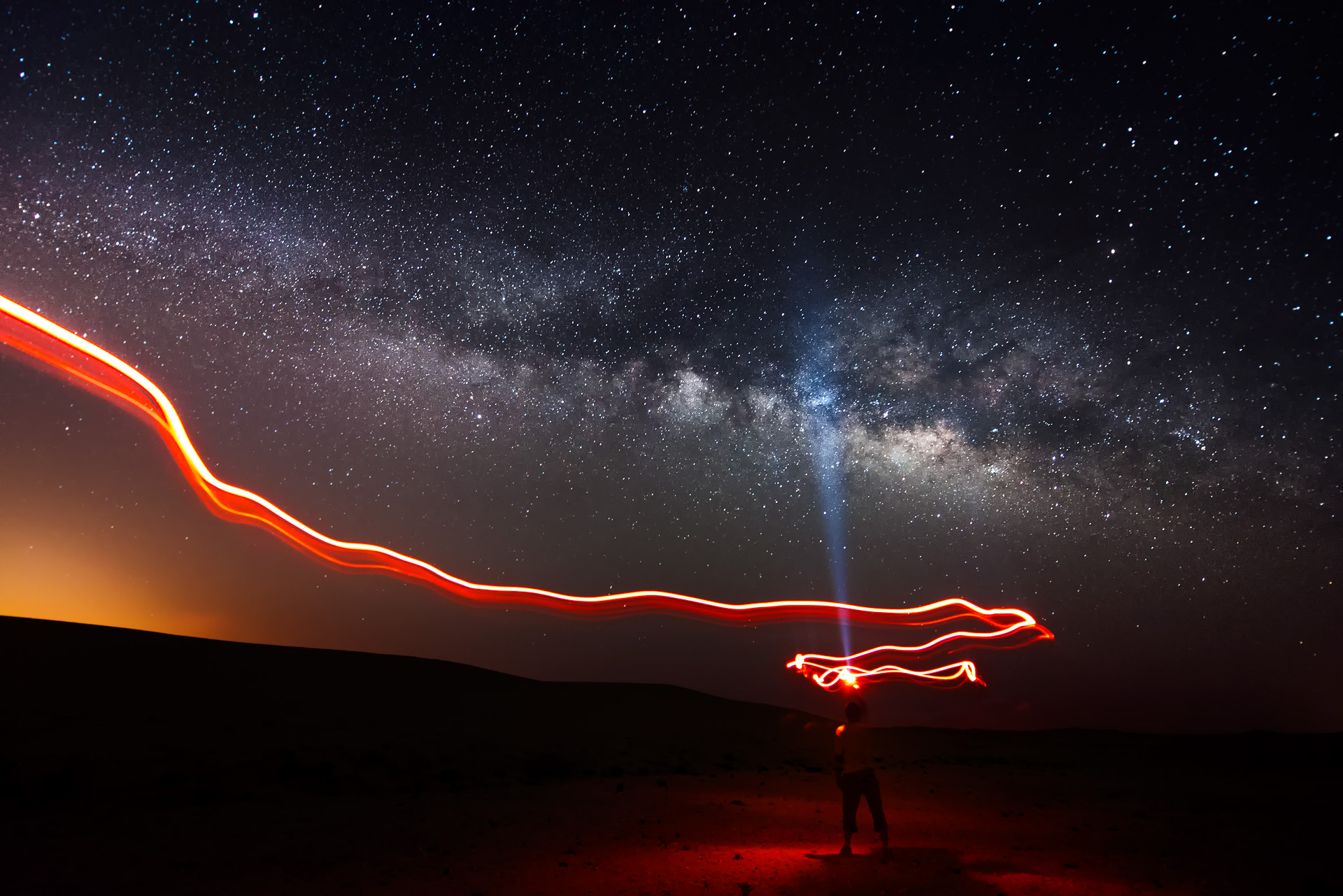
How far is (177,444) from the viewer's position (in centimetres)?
1359

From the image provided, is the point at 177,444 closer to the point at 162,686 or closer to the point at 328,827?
the point at 328,827

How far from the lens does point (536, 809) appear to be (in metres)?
11.1

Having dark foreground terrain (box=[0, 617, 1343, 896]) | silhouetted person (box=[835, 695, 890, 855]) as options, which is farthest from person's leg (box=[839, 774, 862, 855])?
dark foreground terrain (box=[0, 617, 1343, 896])

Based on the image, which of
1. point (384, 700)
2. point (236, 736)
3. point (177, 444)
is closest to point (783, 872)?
point (177, 444)

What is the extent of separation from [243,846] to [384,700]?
28189 millimetres

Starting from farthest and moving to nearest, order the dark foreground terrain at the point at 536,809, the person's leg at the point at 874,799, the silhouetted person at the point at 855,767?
the silhouetted person at the point at 855,767
the person's leg at the point at 874,799
the dark foreground terrain at the point at 536,809

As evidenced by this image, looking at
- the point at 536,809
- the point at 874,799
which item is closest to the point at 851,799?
the point at 874,799

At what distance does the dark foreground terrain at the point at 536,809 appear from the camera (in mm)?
7277

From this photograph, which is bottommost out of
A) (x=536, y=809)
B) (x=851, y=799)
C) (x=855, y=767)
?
(x=536, y=809)

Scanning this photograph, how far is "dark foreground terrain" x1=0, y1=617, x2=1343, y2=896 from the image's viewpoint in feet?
23.9

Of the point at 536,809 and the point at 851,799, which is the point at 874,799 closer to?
the point at 851,799

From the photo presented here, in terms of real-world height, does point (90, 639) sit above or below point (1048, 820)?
above

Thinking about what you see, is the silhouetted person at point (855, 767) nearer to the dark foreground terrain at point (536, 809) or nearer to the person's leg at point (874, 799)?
the person's leg at point (874, 799)

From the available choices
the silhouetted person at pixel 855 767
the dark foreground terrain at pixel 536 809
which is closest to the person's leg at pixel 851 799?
the silhouetted person at pixel 855 767
